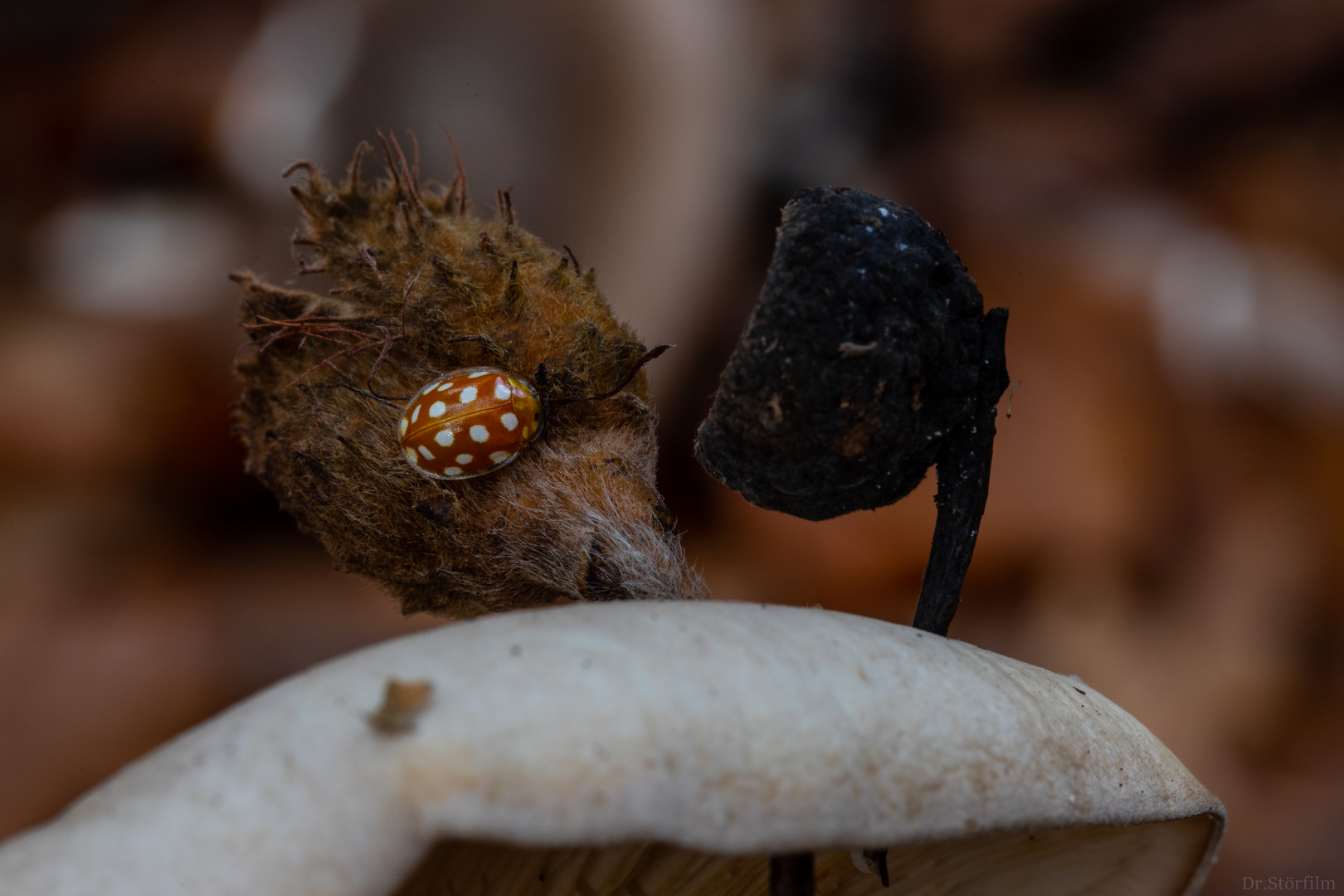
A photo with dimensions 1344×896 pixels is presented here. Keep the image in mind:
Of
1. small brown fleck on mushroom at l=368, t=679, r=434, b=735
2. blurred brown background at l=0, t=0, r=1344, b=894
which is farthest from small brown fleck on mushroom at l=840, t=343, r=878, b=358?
blurred brown background at l=0, t=0, r=1344, b=894

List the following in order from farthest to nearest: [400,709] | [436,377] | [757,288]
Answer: [757,288] → [436,377] → [400,709]

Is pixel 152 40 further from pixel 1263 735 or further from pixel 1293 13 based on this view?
pixel 1263 735

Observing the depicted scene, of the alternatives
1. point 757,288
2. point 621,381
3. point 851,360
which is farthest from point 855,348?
point 757,288

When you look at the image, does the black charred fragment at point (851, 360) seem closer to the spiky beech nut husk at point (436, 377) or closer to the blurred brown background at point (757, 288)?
the spiky beech nut husk at point (436, 377)

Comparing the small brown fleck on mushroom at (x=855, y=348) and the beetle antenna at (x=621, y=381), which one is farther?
the beetle antenna at (x=621, y=381)

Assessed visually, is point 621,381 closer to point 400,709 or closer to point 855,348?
point 855,348

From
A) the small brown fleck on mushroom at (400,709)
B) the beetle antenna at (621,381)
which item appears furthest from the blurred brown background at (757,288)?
the small brown fleck on mushroom at (400,709)
